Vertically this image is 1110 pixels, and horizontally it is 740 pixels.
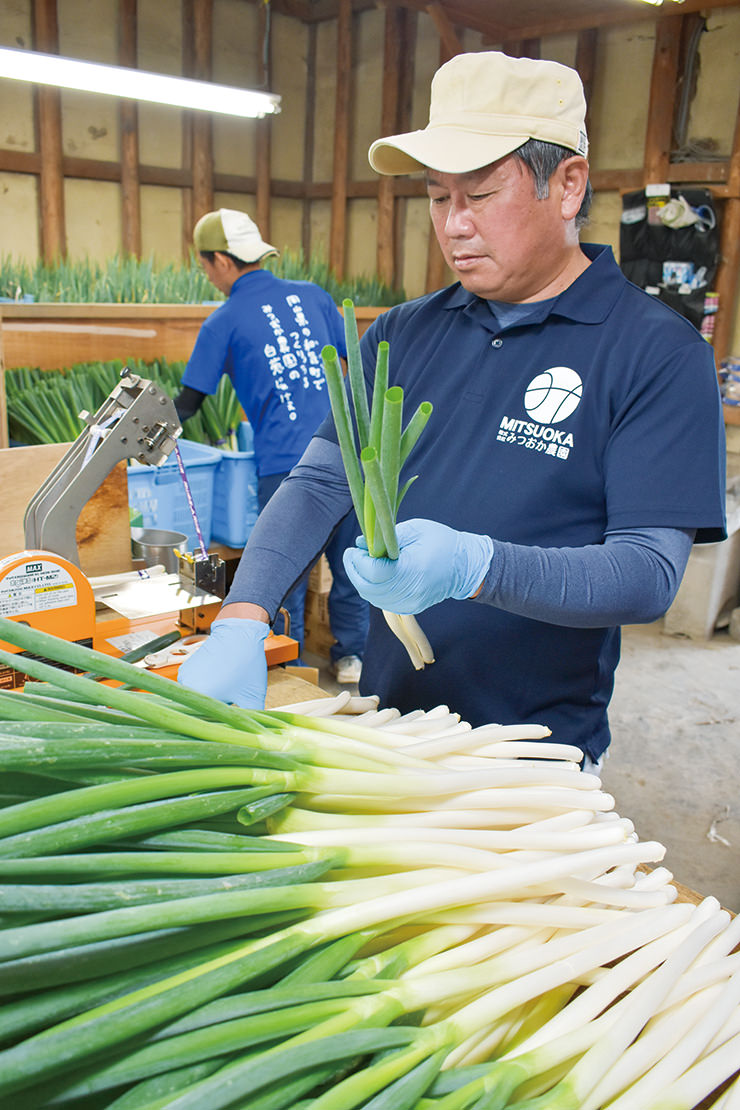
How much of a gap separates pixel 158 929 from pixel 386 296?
5356 millimetres

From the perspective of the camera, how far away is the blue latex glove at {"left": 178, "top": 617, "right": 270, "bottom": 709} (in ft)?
4.30

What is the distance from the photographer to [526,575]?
3.68 ft

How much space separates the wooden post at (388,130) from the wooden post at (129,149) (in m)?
1.86

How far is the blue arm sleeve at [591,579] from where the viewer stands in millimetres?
1121

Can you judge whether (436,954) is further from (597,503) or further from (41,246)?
(41,246)

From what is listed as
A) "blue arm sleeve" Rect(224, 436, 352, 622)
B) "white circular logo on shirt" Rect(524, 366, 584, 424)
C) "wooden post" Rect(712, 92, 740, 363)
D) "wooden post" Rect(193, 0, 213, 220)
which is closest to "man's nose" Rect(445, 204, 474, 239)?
"white circular logo on shirt" Rect(524, 366, 584, 424)

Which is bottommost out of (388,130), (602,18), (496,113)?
(496,113)

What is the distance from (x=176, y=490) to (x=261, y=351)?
673mm

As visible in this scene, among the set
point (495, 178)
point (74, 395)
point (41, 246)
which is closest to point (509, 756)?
point (495, 178)

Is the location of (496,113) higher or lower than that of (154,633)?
higher

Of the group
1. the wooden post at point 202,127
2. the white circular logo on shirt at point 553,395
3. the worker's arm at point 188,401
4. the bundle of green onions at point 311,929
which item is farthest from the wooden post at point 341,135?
the bundle of green onions at point 311,929

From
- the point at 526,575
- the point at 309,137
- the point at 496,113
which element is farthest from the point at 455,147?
the point at 309,137

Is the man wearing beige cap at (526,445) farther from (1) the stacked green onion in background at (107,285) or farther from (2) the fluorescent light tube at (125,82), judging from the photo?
(1) the stacked green onion in background at (107,285)

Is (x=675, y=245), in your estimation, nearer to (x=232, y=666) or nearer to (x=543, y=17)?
(x=543, y=17)
